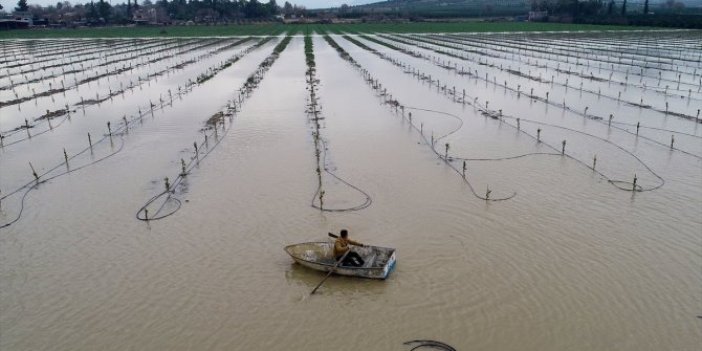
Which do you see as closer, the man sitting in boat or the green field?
the man sitting in boat

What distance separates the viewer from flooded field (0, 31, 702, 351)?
7.27 meters

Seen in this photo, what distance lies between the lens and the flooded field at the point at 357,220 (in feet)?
23.8

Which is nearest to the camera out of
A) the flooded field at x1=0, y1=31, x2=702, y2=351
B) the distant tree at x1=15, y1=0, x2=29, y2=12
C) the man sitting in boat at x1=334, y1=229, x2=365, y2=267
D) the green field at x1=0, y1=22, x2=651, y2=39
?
the flooded field at x1=0, y1=31, x2=702, y2=351

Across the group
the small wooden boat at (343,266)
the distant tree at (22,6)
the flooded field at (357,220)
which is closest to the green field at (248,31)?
the distant tree at (22,6)

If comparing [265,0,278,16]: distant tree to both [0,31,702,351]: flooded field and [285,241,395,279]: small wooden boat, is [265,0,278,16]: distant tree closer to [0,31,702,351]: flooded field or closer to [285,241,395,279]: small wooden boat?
[0,31,702,351]: flooded field

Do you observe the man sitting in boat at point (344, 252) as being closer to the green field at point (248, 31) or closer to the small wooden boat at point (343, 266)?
the small wooden boat at point (343, 266)

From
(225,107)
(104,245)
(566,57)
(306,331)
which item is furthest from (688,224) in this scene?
(566,57)

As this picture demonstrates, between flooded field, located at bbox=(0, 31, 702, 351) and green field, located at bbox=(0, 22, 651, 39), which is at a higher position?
green field, located at bbox=(0, 22, 651, 39)

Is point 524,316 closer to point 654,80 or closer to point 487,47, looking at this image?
point 654,80

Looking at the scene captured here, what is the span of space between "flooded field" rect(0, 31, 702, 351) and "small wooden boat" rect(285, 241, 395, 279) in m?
0.19

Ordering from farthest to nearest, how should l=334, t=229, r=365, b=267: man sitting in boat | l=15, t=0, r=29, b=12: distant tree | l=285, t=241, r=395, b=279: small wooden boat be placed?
l=15, t=0, r=29, b=12: distant tree
l=334, t=229, r=365, b=267: man sitting in boat
l=285, t=241, r=395, b=279: small wooden boat

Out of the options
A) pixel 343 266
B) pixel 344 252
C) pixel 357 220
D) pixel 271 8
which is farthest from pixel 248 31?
pixel 343 266

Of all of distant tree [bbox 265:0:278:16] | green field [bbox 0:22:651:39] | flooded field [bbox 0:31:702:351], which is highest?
distant tree [bbox 265:0:278:16]

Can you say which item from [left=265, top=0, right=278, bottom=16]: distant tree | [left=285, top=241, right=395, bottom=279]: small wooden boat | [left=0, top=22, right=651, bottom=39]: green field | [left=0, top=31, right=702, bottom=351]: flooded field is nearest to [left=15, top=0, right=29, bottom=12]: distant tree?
[left=0, top=22, right=651, bottom=39]: green field
